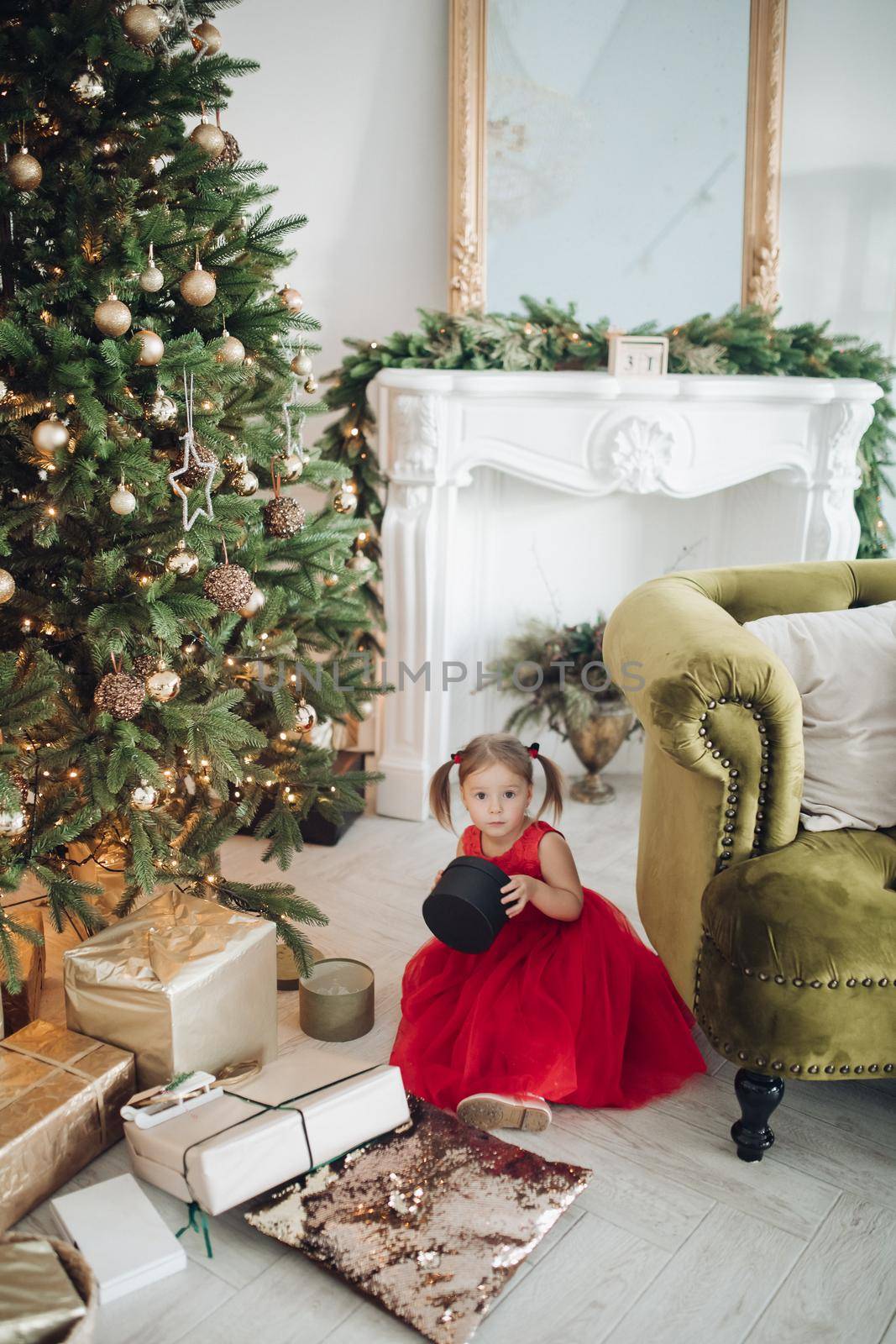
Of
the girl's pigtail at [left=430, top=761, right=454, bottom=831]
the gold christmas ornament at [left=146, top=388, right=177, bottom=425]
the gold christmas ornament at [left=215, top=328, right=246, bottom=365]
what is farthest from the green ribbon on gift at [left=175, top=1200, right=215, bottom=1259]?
the gold christmas ornament at [left=215, top=328, right=246, bottom=365]

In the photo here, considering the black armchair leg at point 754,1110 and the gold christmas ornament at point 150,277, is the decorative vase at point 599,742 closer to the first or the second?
the black armchair leg at point 754,1110

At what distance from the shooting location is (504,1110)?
170 centimetres

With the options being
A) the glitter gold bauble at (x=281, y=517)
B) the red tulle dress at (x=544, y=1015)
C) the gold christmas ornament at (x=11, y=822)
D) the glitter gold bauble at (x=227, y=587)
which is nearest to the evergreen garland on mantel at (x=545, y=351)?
the glitter gold bauble at (x=281, y=517)

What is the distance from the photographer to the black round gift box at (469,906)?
1.78 metres

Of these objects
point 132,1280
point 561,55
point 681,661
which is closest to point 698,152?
point 561,55

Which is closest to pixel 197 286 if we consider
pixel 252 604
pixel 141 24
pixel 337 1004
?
pixel 141 24

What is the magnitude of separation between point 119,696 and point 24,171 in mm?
840

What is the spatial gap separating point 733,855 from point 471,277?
1893 mm

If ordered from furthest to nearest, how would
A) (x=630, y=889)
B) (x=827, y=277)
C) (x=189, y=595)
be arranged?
1. (x=827, y=277)
2. (x=630, y=889)
3. (x=189, y=595)

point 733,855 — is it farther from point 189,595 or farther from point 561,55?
point 561,55

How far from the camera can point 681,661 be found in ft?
5.46

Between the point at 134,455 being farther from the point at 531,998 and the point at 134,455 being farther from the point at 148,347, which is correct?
the point at 531,998

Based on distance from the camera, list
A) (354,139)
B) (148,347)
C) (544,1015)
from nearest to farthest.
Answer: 1. (148,347)
2. (544,1015)
3. (354,139)

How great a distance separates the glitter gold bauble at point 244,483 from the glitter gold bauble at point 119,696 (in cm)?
42
